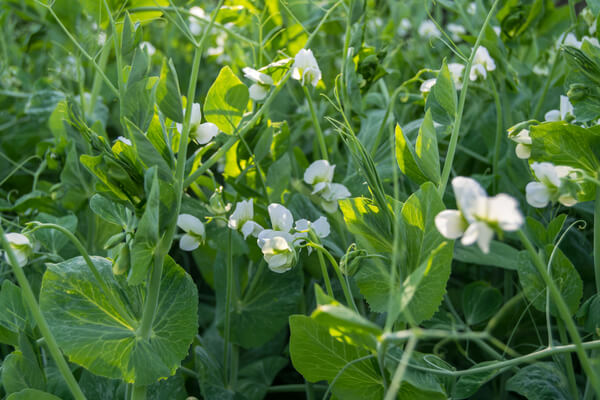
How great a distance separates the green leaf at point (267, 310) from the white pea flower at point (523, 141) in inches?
11.4

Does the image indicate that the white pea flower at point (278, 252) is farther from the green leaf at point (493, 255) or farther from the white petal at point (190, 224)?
the green leaf at point (493, 255)

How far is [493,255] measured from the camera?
654 millimetres

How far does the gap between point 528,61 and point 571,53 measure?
474 mm

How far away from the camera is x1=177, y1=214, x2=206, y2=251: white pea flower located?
1.90 ft

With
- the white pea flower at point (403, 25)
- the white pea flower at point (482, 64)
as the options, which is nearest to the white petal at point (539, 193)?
the white pea flower at point (482, 64)

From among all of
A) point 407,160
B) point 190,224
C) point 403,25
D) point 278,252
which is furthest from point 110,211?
point 403,25

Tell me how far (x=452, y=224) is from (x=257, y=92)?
11.8 inches

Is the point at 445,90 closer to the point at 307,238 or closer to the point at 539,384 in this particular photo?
the point at 307,238

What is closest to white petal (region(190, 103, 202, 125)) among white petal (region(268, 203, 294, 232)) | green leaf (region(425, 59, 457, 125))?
white petal (region(268, 203, 294, 232))

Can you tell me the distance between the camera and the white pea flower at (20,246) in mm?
560

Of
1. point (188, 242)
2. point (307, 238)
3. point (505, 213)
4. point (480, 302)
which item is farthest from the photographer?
point (480, 302)

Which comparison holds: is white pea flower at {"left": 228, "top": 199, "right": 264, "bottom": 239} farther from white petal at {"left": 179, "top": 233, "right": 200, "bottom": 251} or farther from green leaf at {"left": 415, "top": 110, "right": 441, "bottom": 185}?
green leaf at {"left": 415, "top": 110, "right": 441, "bottom": 185}

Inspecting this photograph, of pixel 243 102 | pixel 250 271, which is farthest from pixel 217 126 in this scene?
pixel 250 271

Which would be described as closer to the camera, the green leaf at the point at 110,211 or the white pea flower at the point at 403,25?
the green leaf at the point at 110,211
